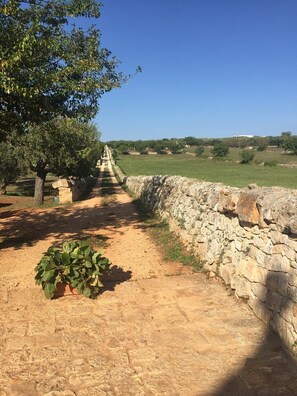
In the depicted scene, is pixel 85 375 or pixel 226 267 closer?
pixel 85 375

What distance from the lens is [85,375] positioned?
4.02 meters

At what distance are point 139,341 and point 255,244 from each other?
8.65 ft

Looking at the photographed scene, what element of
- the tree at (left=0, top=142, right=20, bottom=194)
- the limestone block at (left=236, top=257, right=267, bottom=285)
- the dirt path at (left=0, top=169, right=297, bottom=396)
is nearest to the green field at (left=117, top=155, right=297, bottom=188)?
the tree at (left=0, top=142, right=20, bottom=194)

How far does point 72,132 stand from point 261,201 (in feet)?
47.0

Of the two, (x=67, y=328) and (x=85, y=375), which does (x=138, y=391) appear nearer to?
(x=85, y=375)

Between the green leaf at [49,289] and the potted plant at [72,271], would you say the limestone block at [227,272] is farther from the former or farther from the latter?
the green leaf at [49,289]

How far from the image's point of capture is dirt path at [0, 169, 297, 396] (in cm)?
388

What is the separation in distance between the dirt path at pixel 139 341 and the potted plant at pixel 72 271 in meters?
0.25

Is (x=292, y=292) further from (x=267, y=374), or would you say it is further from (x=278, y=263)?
(x=267, y=374)

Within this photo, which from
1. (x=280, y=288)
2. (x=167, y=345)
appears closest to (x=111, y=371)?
(x=167, y=345)

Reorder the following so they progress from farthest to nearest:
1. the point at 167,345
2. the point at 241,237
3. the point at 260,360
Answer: the point at 241,237, the point at 167,345, the point at 260,360

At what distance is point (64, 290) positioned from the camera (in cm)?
632

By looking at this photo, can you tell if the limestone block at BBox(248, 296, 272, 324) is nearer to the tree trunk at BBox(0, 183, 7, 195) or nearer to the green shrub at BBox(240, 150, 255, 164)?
the tree trunk at BBox(0, 183, 7, 195)

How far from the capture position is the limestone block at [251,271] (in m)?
5.50
